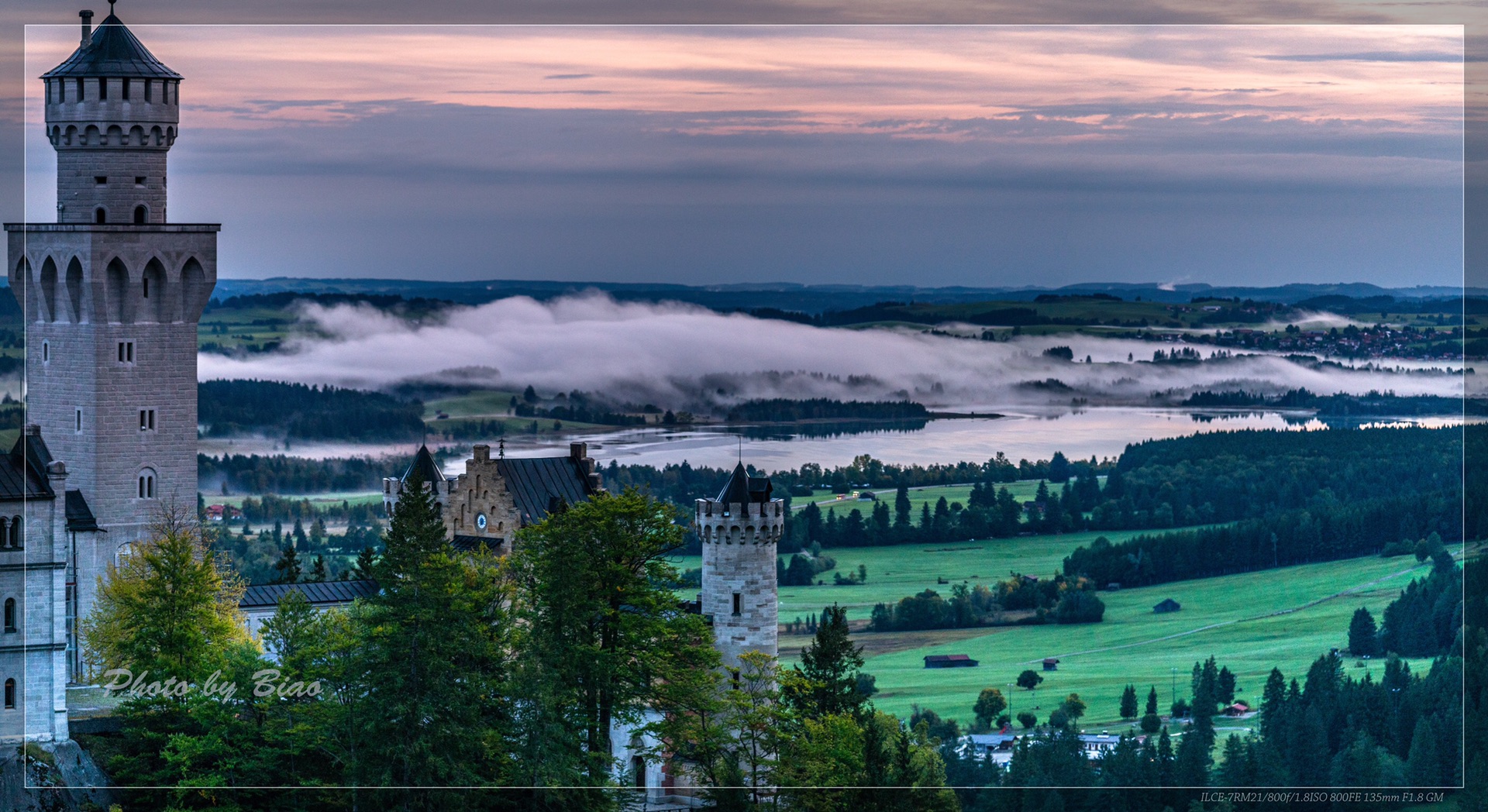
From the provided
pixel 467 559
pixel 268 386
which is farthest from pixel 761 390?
pixel 467 559

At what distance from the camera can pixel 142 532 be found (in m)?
57.0

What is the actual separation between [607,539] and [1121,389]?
5900cm

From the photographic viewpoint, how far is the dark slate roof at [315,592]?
57406mm

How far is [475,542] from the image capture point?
62000 millimetres

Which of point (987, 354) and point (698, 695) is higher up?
point (987, 354)

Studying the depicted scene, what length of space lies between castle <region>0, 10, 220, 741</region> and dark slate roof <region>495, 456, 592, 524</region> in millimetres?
10779

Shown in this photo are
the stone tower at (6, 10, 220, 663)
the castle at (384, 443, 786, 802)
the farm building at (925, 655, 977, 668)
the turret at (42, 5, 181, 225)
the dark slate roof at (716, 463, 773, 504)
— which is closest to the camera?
the castle at (384, 443, 786, 802)

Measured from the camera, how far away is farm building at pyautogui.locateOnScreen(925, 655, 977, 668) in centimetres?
12281

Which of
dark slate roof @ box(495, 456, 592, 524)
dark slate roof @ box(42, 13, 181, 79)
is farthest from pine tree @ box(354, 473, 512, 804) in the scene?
dark slate roof @ box(42, 13, 181, 79)

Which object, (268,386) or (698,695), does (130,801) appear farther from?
(268,386)

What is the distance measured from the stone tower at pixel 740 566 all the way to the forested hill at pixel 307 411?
31948 mm

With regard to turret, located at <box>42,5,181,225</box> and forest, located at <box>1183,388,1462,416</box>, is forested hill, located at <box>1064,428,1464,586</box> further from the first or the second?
turret, located at <box>42,5,181,225</box>

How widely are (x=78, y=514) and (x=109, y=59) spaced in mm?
13453

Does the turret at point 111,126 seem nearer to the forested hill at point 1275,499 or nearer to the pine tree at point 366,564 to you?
the pine tree at point 366,564
